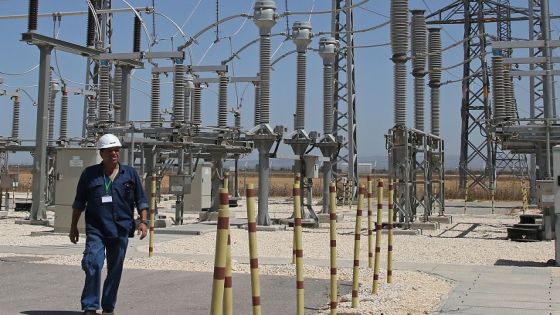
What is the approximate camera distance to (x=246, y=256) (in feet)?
42.7

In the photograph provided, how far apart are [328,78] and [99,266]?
17.2 meters

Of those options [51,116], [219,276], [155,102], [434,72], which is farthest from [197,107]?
[219,276]

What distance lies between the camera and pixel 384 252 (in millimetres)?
14188

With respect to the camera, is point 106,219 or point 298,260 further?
point 106,219

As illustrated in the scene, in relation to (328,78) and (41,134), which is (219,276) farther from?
(328,78)

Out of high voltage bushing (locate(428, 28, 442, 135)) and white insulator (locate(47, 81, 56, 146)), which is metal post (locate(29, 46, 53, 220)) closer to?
white insulator (locate(47, 81, 56, 146))

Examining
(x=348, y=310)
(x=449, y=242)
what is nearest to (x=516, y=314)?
(x=348, y=310)

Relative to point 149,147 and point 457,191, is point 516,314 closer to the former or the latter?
Answer: point 149,147

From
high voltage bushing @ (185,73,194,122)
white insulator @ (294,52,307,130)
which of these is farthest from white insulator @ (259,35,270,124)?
high voltage bushing @ (185,73,194,122)

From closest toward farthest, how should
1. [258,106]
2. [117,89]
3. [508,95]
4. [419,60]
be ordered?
[508,95] < [419,60] < [258,106] < [117,89]

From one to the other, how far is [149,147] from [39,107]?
3.20 meters

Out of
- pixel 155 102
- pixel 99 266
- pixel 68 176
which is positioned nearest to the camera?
pixel 99 266

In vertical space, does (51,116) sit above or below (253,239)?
above

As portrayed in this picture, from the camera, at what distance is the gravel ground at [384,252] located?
8320 mm
